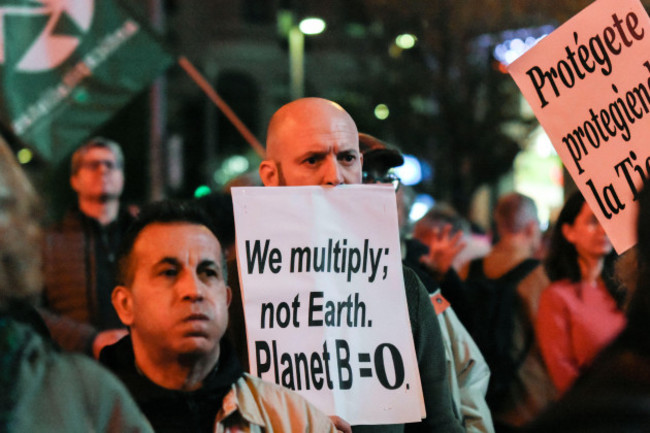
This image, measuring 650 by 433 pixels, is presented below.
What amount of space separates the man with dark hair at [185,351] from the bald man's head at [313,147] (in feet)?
2.19

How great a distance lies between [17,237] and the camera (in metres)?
2.36

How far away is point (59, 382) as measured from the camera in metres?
2.22

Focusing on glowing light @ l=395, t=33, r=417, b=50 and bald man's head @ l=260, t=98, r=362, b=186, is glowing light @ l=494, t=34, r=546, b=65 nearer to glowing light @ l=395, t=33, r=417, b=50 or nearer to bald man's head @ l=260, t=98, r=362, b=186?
glowing light @ l=395, t=33, r=417, b=50

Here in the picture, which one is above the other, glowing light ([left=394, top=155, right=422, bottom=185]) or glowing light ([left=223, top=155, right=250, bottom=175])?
glowing light ([left=223, top=155, right=250, bottom=175])

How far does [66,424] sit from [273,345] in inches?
50.9

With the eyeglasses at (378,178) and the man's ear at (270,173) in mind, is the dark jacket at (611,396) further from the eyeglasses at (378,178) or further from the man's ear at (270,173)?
the eyeglasses at (378,178)

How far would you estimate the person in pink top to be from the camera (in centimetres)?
508

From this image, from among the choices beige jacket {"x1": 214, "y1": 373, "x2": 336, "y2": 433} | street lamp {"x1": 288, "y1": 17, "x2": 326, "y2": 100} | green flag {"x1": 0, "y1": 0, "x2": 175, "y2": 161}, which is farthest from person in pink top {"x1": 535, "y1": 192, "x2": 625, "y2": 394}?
street lamp {"x1": 288, "y1": 17, "x2": 326, "y2": 100}

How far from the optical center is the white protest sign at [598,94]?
13.6ft

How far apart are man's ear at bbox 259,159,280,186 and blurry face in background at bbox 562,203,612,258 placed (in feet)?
7.15

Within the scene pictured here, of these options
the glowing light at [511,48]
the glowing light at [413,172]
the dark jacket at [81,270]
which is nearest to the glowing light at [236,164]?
→ the glowing light at [413,172]

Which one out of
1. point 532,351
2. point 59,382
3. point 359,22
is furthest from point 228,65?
point 59,382

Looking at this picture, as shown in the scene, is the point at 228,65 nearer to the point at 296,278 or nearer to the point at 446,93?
the point at 446,93

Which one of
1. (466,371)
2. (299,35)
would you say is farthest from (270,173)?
(299,35)
